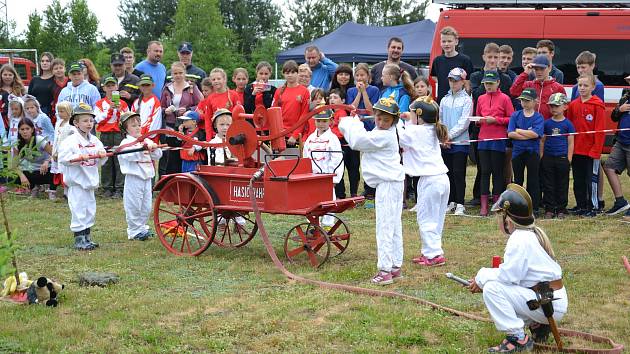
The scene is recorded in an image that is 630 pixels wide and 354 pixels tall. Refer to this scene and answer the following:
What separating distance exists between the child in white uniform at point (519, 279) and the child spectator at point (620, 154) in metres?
5.89

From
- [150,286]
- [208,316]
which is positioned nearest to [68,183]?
[150,286]

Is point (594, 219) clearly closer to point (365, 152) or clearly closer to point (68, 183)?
point (365, 152)

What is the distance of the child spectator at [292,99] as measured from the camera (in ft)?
37.0

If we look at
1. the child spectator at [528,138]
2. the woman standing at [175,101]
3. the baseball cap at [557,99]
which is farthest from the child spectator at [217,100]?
the baseball cap at [557,99]

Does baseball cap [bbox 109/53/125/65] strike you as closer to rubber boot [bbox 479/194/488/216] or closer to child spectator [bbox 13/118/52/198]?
child spectator [bbox 13/118/52/198]

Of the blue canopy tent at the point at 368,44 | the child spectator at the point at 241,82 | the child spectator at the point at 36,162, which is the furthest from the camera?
the blue canopy tent at the point at 368,44

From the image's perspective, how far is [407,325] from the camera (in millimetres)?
5996

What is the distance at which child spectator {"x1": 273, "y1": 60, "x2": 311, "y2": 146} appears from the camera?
37.0 feet

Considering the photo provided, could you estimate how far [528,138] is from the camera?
10.7 meters

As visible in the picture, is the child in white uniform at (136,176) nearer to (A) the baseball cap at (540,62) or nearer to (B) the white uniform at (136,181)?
(B) the white uniform at (136,181)

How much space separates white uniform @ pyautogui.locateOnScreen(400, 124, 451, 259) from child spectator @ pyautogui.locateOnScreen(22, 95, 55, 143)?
7156 mm

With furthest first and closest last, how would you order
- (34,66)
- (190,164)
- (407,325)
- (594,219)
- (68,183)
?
(34,66) → (190,164) → (594,219) → (68,183) → (407,325)

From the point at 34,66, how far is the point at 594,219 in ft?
77.2

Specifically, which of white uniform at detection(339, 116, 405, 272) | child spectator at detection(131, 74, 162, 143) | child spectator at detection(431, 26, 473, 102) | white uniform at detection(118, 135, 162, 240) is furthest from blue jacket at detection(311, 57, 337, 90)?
white uniform at detection(339, 116, 405, 272)
